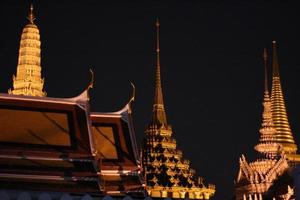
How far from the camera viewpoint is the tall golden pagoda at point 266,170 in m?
55.1

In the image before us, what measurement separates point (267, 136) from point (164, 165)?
690cm

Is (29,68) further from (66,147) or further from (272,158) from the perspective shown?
(66,147)

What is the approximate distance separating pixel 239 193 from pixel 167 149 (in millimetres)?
4715

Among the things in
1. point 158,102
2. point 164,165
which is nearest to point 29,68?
point 164,165

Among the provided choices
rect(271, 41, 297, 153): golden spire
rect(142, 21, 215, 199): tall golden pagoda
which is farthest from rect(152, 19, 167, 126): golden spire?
rect(271, 41, 297, 153): golden spire

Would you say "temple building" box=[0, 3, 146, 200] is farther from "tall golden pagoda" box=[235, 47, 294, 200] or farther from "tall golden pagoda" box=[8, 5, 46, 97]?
"tall golden pagoda" box=[235, 47, 294, 200]

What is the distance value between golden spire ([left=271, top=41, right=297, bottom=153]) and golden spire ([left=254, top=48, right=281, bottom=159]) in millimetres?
1632

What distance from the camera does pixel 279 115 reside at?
62.5m

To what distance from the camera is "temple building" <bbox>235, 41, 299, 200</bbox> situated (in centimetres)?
5534

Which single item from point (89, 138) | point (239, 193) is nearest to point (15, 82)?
point (239, 193)

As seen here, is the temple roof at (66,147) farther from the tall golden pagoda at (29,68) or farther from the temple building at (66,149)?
the tall golden pagoda at (29,68)

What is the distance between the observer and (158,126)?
191 feet

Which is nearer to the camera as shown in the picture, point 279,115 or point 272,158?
point 272,158

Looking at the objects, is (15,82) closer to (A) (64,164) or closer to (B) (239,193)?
(B) (239,193)
